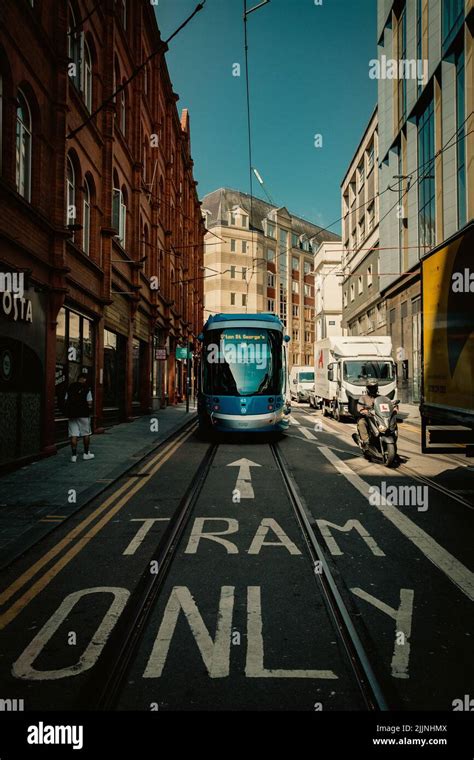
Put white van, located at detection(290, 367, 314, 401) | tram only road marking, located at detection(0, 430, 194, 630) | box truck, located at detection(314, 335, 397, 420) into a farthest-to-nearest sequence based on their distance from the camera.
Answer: white van, located at detection(290, 367, 314, 401)
box truck, located at detection(314, 335, 397, 420)
tram only road marking, located at detection(0, 430, 194, 630)

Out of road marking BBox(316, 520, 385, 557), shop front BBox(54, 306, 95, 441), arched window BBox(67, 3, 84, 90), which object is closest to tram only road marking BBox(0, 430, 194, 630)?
road marking BBox(316, 520, 385, 557)

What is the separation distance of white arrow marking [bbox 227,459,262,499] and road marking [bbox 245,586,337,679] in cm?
420

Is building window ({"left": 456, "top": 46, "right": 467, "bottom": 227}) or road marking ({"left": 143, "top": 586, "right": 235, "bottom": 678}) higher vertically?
building window ({"left": 456, "top": 46, "right": 467, "bottom": 227})

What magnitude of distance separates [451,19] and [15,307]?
80.4 ft

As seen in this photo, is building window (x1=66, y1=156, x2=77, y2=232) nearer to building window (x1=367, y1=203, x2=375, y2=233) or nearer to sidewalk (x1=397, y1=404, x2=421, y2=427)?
sidewalk (x1=397, y1=404, x2=421, y2=427)

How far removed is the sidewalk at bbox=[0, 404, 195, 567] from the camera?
6.30m

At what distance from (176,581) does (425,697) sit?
2416 millimetres

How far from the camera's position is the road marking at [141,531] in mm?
5764

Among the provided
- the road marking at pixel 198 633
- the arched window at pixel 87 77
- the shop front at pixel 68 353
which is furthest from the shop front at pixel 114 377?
the road marking at pixel 198 633

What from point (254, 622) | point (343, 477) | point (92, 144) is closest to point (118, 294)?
point (92, 144)

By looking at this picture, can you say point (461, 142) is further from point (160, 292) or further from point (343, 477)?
point (343, 477)

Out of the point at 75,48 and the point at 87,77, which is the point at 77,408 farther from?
the point at 87,77

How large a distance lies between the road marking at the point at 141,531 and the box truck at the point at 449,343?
4.19 m

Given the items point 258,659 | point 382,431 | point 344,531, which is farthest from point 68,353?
point 258,659
